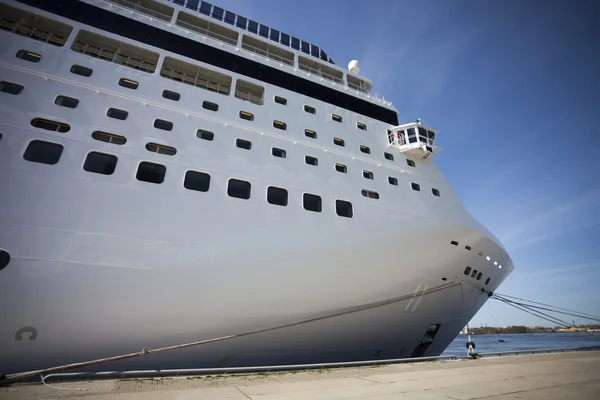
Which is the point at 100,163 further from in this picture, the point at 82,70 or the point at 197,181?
the point at 82,70

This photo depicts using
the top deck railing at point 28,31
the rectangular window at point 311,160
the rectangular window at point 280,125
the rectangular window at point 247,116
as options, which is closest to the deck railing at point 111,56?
the top deck railing at point 28,31

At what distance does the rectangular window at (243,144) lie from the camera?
742cm

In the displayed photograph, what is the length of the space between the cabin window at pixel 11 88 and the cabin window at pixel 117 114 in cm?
183

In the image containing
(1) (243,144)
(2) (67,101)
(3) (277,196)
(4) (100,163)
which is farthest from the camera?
(1) (243,144)

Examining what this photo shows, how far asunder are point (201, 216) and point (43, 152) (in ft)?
11.3

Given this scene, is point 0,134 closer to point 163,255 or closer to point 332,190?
point 163,255

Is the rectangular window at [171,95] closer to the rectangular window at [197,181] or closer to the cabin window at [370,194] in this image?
the rectangular window at [197,181]

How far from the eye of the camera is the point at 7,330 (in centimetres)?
455

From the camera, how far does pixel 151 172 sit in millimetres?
6125

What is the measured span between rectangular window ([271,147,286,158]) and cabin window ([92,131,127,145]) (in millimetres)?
3560

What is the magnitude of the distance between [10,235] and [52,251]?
0.72 metres

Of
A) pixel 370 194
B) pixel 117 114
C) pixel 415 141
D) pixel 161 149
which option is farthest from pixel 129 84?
pixel 415 141

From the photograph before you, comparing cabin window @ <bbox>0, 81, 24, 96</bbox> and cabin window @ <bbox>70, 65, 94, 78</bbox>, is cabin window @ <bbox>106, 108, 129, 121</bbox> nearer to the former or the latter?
cabin window @ <bbox>70, 65, 94, 78</bbox>

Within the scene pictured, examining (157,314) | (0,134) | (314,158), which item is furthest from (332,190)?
(0,134)
